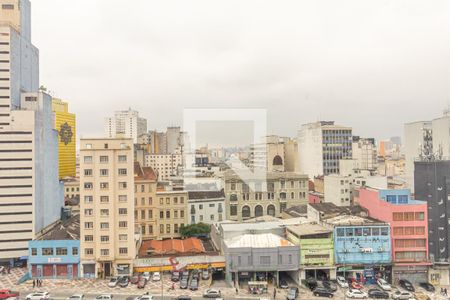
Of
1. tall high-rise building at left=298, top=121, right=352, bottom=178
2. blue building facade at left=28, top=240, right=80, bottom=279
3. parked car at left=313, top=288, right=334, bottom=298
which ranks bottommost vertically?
parked car at left=313, top=288, right=334, bottom=298

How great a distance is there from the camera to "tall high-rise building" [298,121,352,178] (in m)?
48.1

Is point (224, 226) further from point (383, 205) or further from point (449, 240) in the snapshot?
point (449, 240)

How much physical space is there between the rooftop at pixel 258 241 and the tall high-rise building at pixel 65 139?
117ft

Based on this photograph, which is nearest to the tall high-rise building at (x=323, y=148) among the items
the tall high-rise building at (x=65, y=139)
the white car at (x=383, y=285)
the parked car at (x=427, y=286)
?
the tall high-rise building at (x=65, y=139)

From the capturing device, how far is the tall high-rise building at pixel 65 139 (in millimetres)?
50500

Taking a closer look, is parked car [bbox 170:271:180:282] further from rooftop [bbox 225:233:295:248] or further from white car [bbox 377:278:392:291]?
white car [bbox 377:278:392:291]

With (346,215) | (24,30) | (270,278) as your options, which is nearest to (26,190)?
(24,30)

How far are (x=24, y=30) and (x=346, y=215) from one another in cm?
2156

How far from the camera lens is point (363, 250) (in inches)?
744


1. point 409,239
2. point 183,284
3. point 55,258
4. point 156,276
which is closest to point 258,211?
point 156,276

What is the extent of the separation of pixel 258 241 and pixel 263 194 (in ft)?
32.0

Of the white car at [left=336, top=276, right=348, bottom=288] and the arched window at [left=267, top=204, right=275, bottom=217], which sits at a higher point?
the arched window at [left=267, top=204, right=275, bottom=217]

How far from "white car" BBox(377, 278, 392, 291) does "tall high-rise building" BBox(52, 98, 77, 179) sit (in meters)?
40.0

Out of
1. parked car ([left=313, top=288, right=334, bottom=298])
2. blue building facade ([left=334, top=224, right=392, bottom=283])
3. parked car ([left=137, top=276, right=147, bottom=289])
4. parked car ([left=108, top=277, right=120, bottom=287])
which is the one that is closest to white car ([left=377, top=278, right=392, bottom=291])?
blue building facade ([left=334, top=224, right=392, bottom=283])
